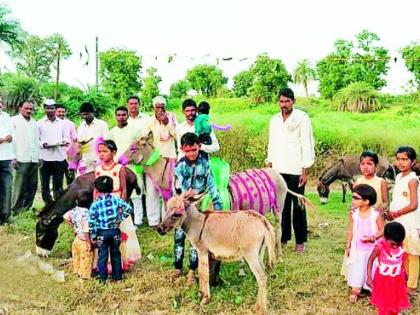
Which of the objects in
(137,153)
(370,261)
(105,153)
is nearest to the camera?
(370,261)

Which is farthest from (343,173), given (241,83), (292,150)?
(241,83)

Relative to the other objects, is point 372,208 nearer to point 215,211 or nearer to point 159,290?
point 215,211

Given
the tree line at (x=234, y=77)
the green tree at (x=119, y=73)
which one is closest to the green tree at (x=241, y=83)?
the tree line at (x=234, y=77)

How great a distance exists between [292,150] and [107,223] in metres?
2.42

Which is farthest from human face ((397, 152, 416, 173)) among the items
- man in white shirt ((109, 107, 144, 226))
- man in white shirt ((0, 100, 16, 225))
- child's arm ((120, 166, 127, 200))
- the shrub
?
the shrub

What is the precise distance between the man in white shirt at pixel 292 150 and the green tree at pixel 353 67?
62.3 ft

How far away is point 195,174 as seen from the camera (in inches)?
212

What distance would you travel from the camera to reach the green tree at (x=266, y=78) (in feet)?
78.4

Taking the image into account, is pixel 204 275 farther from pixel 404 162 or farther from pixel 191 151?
pixel 404 162

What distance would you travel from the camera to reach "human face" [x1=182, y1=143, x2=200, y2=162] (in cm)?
529

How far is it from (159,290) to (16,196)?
191 inches

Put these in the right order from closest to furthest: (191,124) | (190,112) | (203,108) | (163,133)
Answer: (190,112)
(191,124)
(203,108)
(163,133)

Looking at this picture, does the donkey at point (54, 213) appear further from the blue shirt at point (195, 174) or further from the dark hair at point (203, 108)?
the blue shirt at point (195, 174)

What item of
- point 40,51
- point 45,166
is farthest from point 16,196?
point 40,51
